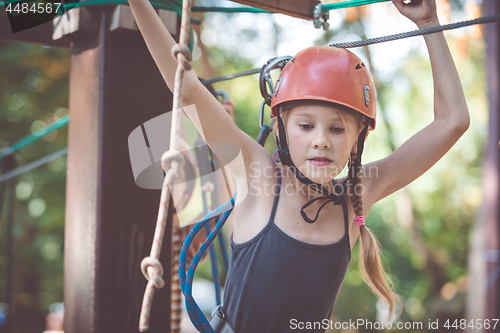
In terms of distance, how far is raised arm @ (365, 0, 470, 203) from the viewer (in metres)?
1.63

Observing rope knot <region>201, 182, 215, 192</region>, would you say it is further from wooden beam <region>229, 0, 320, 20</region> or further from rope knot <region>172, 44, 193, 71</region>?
rope knot <region>172, 44, 193, 71</region>

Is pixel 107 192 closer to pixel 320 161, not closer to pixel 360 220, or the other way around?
pixel 320 161

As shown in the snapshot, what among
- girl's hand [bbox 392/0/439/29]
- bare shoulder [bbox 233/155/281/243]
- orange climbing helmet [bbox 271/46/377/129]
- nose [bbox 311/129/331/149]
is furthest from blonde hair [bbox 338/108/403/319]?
girl's hand [bbox 392/0/439/29]

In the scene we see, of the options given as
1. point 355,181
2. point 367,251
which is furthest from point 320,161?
point 367,251

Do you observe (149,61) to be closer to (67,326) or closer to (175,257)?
(175,257)

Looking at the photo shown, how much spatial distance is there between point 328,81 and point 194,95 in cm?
50

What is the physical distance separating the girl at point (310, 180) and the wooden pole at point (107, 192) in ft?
1.23

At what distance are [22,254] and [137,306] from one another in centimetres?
837

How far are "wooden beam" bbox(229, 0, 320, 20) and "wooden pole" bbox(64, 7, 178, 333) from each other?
50 centimetres

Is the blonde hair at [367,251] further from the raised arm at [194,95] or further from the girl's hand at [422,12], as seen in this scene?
the girl's hand at [422,12]

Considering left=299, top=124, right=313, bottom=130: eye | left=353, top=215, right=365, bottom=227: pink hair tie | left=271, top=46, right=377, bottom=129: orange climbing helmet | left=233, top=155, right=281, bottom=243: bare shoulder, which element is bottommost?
left=353, top=215, right=365, bottom=227: pink hair tie

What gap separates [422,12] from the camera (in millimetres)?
1629

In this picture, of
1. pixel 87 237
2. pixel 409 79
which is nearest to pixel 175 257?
pixel 87 237

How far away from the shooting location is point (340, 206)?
1649mm
